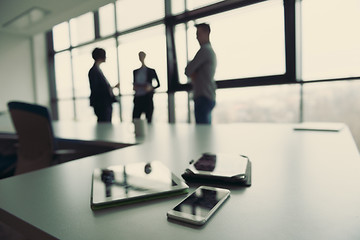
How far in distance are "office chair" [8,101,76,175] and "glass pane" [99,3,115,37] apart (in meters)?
0.73

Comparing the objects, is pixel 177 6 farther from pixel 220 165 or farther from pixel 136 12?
pixel 220 165

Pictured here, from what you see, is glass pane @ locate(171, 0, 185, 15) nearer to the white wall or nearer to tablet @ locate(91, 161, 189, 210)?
tablet @ locate(91, 161, 189, 210)

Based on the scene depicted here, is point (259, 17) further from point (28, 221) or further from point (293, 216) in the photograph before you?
point (28, 221)

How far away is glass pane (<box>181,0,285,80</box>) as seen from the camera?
0.66m

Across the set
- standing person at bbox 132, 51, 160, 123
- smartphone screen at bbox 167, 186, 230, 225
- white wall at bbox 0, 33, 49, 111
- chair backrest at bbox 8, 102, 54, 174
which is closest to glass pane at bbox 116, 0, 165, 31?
standing person at bbox 132, 51, 160, 123

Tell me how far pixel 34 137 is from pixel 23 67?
2470 mm

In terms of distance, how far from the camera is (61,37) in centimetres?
106

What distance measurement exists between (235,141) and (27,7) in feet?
5.86

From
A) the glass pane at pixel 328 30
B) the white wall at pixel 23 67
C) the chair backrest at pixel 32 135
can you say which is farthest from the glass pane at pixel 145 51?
the white wall at pixel 23 67

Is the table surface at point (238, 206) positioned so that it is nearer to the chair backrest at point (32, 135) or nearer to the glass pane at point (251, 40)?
the glass pane at point (251, 40)

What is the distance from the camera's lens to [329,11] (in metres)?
0.65

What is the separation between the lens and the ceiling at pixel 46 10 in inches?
39.9

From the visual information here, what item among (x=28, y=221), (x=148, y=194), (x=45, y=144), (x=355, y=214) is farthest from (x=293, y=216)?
(x=45, y=144)

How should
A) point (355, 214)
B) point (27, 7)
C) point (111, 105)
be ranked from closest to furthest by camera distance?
point (355, 214), point (111, 105), point (27, 7)
